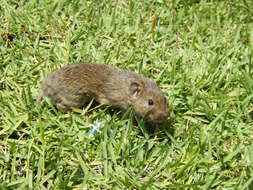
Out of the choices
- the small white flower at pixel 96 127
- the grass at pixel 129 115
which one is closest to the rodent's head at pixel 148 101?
the grass at pixel 129 115

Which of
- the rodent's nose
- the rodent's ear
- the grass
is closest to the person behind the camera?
the grass

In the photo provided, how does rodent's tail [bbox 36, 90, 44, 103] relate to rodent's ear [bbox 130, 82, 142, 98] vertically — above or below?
below

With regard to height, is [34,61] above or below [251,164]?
above

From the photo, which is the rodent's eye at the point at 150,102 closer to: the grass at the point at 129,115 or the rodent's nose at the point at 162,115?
the rodent's nose at the point at 162,115

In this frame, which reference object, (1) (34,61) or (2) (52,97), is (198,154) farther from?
(1) (34,61)

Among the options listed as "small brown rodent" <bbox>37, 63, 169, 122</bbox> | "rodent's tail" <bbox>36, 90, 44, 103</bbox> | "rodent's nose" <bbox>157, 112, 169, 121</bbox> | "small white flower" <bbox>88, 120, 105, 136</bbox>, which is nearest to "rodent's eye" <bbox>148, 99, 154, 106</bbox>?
"small brown rodent" <bbox>37, 63, 169, 122</bbox>

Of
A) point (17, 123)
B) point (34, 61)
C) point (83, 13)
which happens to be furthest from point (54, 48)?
point (17, 123)

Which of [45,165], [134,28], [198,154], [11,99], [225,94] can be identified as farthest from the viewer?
[134,28]

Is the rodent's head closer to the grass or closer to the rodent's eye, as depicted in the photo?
the rodent's eye
